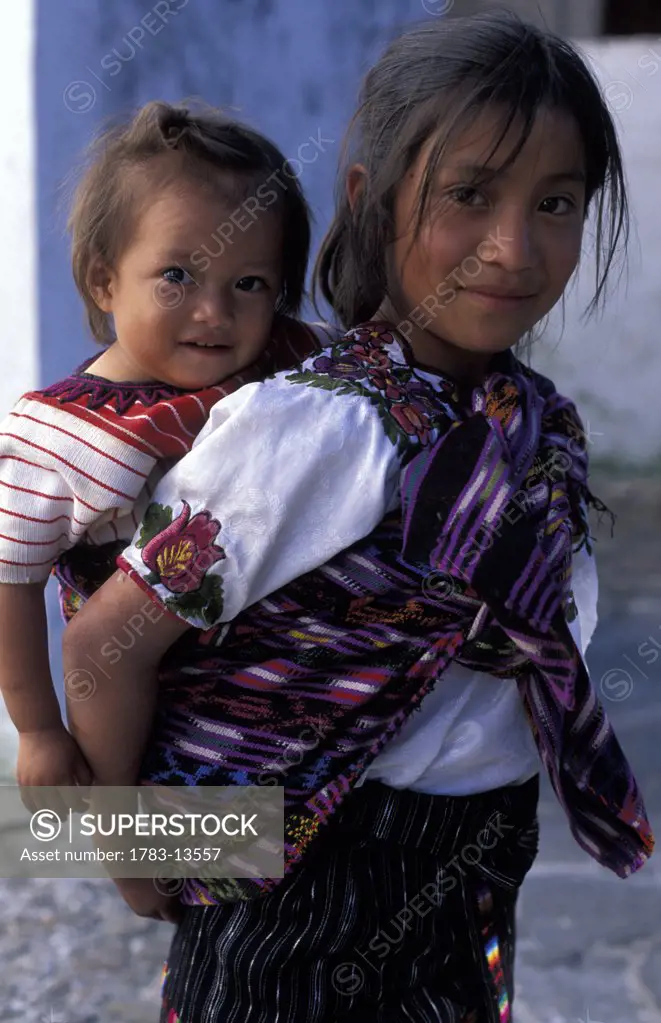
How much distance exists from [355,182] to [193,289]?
23 cm

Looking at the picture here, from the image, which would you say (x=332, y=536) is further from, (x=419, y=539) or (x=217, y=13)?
(x=217, y=13)

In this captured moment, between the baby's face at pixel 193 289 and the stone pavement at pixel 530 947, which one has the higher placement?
the baby's face at pixel 193 289

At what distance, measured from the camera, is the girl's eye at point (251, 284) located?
5.19ft

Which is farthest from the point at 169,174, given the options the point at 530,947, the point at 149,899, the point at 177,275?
the point at 530,947

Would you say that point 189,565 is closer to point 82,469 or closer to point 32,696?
point 82,469

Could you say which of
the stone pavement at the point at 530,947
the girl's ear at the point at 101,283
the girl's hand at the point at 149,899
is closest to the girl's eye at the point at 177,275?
the girl's ear at the point at 101,283

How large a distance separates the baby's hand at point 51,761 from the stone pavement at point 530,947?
1.45 meters

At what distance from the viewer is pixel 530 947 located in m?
2.98

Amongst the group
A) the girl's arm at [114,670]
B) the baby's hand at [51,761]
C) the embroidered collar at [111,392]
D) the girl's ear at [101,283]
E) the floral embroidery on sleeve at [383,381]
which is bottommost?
the baby's hand at [51,761]

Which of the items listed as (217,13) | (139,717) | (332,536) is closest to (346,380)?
(332,536)

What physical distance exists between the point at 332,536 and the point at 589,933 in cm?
205

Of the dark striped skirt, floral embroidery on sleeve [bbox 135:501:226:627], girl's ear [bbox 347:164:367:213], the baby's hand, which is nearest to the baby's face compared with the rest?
girl's ear [bbox 347:164:367:213]

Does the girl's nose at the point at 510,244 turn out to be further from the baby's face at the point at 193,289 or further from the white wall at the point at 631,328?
the white wall at the point at 631,328

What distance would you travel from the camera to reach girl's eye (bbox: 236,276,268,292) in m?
1.58
